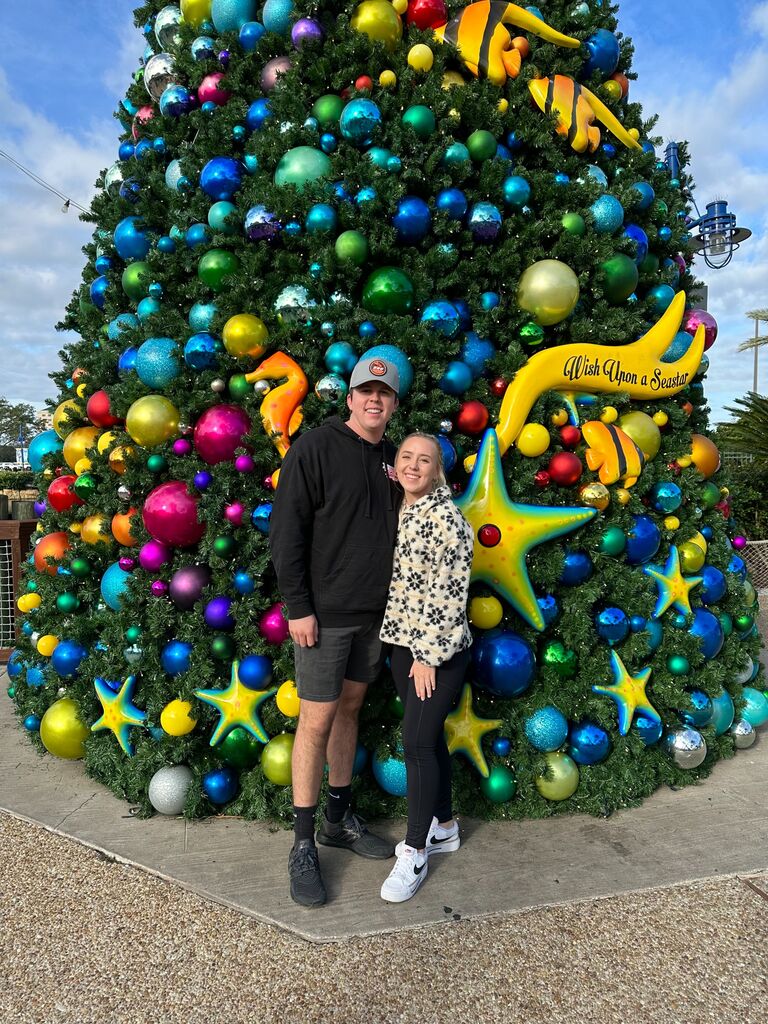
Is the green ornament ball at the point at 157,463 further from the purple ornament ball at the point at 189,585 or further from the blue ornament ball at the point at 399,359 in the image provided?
the blue ornament ball at the point at 399,359

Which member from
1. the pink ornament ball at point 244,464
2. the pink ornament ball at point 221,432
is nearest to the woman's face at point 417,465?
the pink ornament ball at point 244,464

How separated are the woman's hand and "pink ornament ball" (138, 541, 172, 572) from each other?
5.46ft

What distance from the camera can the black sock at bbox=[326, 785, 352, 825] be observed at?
3068mm

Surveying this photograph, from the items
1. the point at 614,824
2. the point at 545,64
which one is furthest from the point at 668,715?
the point at 545,64

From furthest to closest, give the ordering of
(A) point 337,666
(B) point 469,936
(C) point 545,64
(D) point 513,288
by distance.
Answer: (C) point 545,64 < (D) point 513,288 < (A) point 337,666 < (B) point 469,936

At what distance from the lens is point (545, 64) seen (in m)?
3.97

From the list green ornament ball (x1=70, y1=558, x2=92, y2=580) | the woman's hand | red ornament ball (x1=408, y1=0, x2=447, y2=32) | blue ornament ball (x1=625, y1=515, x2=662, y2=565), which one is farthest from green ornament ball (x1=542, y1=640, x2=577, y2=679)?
red ornament ball (x1=408, y1=0, x2=447, y2=32)

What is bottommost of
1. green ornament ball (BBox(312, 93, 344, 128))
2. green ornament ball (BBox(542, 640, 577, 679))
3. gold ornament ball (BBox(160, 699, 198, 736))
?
gold ornament ball (BBox(160, 699, 198, 736))

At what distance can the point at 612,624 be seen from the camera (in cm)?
360

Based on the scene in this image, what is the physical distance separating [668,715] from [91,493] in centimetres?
363

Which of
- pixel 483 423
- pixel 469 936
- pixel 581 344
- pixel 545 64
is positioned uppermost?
pixel 545 64

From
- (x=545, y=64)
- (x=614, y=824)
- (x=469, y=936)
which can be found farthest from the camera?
(x=545, y=64)

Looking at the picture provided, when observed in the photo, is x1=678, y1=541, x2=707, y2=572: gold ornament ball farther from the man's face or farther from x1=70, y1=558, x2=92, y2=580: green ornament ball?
x1=70, y1=558, x2=92, y2=580: green ornament ball

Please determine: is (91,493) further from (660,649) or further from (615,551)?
(660,649)
